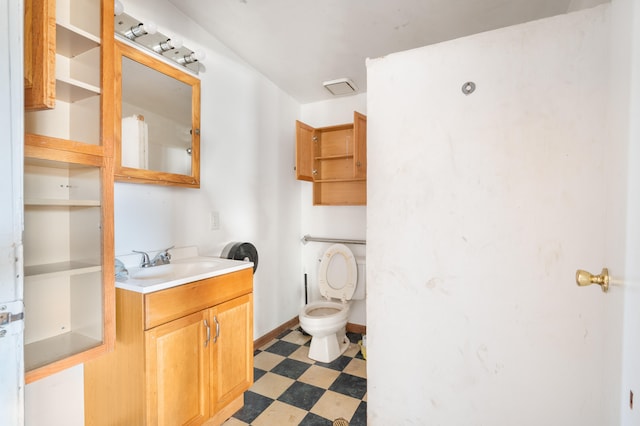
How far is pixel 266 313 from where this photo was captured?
2.62m

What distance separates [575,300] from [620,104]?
0.59 meters

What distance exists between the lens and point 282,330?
2822mm

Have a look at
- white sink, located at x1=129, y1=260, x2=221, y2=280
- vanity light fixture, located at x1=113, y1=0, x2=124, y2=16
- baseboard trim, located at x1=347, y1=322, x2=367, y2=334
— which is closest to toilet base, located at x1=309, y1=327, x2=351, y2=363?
baseboard trim, located at x1=347, y1=322, x2=367, y2=334

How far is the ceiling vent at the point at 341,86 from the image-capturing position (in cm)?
262

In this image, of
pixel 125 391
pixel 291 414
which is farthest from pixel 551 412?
pixel 125 391

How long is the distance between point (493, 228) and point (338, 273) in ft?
6.14

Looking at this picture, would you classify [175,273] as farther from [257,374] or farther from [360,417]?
[360,417]

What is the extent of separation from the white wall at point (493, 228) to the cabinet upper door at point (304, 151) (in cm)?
140

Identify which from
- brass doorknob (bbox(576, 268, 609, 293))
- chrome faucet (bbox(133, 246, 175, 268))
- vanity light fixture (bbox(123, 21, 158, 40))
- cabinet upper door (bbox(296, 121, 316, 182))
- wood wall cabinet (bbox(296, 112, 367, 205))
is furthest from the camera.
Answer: wood wall cabinet (bbox(296, 112, 367, 205))

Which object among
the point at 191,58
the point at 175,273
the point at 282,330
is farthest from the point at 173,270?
the point at 282,330

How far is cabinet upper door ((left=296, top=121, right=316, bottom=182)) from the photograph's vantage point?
2586 mm

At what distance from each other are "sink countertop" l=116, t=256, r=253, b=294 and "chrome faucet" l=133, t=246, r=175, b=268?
0.03 meters

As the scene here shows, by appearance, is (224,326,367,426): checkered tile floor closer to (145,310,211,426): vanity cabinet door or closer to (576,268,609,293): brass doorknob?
(145,310,211,426): vanity cabinet door

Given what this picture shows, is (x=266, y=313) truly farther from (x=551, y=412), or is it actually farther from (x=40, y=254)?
(x=551, y=412)
